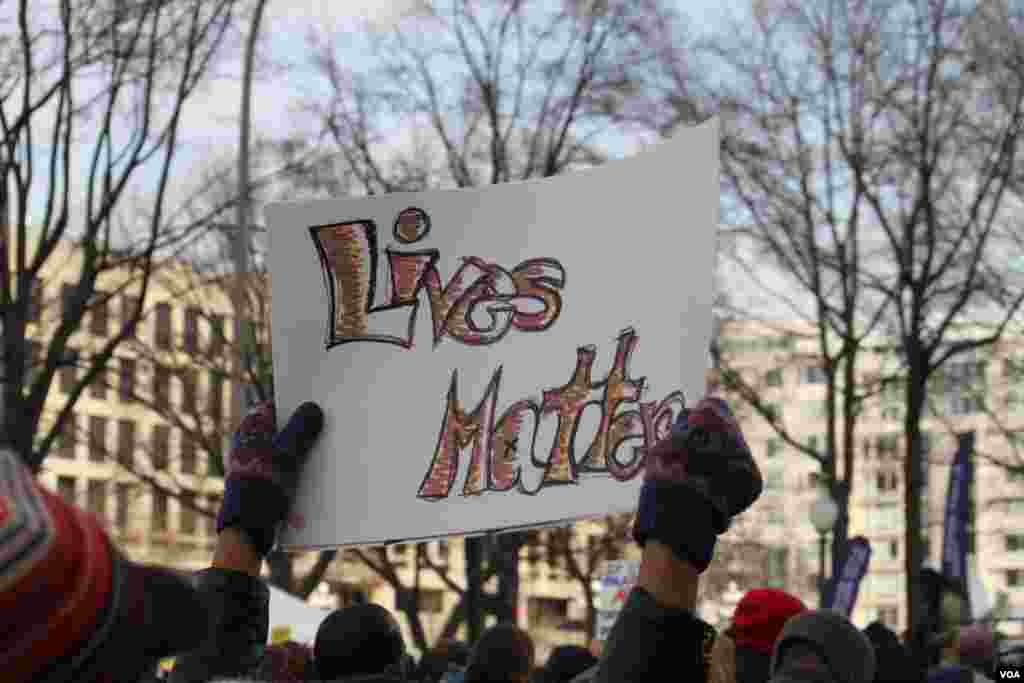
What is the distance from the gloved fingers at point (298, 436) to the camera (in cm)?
455

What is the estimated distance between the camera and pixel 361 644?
14.5 ft

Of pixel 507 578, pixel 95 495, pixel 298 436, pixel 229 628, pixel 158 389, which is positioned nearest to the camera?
pixel 229 628

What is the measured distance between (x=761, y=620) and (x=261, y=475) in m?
1.67

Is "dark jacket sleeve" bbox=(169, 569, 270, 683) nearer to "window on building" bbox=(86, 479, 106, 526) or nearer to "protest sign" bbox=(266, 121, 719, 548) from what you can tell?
"protest sign" bbox=(266, 121, 719, 548)

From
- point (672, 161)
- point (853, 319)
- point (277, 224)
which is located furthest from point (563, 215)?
point (853, 319)

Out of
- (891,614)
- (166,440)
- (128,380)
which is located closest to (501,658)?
(128,380)

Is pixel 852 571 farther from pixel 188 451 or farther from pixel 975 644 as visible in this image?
pixel 188 451

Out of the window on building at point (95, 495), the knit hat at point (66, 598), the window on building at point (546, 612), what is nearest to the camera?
the knit hat at point (66, 598)

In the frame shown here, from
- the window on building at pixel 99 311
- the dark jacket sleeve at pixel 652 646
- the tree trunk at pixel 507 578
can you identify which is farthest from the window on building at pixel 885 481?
the dark jacket sleeve at pixel 652 646

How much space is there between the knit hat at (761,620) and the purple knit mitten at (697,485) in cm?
266

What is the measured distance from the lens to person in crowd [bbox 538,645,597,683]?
7.79 metres

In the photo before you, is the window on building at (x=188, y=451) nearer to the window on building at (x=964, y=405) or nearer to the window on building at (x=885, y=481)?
the window on building at (x=964, y=405)

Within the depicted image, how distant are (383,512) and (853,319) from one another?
18.3 meters

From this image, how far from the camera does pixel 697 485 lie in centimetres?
254
